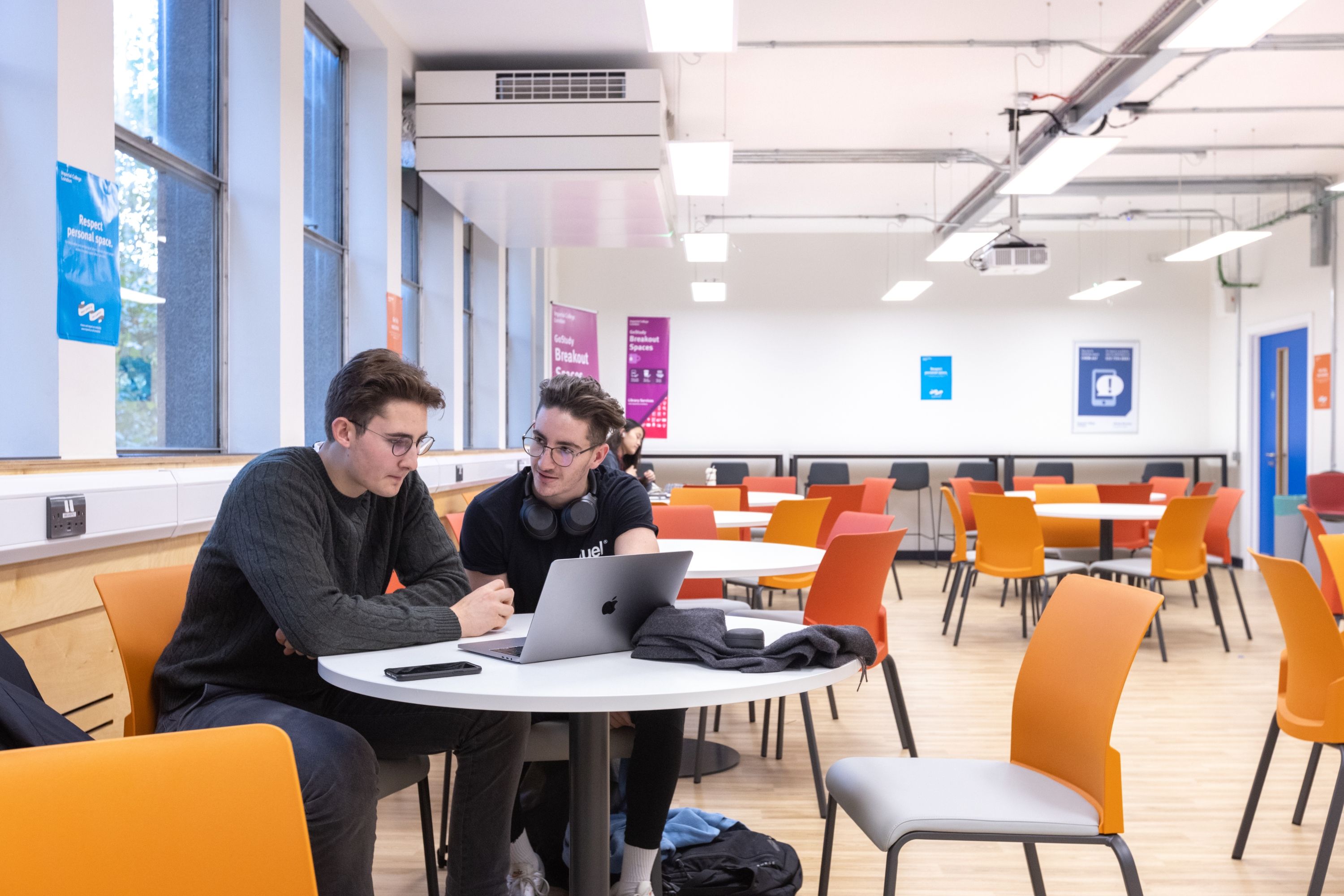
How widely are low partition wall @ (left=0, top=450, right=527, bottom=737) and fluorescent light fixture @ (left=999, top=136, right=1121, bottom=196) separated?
13.7 feet

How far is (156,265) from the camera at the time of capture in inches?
127

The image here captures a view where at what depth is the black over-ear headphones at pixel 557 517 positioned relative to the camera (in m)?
2.14

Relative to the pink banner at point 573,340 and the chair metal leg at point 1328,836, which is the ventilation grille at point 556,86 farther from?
the chair metal leg at point 1328,836

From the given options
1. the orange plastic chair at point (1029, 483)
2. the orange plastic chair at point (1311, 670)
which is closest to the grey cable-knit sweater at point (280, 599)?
the orange plastic chair at point (1311, 670)

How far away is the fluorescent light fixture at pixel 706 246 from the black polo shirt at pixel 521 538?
4801mm

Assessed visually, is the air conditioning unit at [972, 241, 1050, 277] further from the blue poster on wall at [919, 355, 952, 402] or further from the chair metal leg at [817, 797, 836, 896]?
the chair metal leg at [817, 797, 836, 896]

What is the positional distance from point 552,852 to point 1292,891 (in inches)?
73.0

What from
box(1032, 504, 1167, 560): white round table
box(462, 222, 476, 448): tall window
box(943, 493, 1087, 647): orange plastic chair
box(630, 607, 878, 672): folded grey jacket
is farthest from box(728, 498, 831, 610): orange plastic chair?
box(462, 222, 476, 448): tall window

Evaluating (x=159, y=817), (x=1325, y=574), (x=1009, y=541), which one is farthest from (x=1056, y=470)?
(x=159, y=817)

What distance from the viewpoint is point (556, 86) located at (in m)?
5.24

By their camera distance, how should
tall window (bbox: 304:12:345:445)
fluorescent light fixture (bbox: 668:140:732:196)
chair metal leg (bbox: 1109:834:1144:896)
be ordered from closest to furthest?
chair metal leg (bbox: 1109:834:1144:896)
tall window (bbox: 304:12:345:445)
fluorescent light fixture (bbox: 668:140:732:196)

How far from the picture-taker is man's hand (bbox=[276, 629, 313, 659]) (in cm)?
170

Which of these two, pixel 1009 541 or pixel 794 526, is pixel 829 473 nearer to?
pixel 1009 541

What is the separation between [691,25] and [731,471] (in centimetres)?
656
